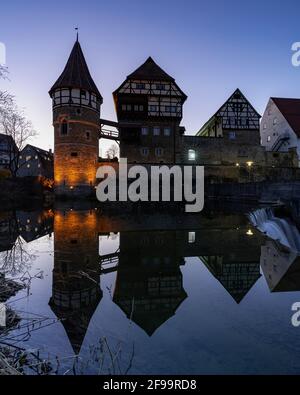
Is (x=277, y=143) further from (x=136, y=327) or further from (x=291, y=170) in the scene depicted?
(x=136, y=327)

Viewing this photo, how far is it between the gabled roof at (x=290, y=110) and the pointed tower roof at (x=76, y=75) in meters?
25.6

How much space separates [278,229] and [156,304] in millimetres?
9794

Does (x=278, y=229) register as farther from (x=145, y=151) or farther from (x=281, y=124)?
(x=281, y=124)

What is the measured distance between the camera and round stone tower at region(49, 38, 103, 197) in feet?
101

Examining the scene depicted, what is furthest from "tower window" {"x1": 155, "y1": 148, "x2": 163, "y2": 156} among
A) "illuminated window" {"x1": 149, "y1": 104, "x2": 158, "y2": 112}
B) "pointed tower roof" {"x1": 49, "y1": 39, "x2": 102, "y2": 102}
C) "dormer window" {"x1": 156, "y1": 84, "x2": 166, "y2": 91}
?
"pointed tower roof" {"x1": 49, "y1": 39, "x2": 102, "y2": 102}

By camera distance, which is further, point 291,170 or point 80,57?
point 80,57

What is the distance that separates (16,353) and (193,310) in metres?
2.80

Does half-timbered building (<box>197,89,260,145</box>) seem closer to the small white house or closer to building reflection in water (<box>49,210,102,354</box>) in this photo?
the small white house

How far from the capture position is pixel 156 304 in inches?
206

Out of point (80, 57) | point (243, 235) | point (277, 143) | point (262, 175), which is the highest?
point (80, 57)

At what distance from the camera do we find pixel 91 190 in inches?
1254

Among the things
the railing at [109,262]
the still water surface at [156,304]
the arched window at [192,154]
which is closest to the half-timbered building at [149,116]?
the arched window at [192,154]
